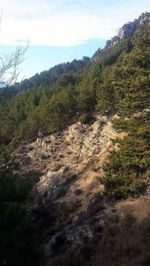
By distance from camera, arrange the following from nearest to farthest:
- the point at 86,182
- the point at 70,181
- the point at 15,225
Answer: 1. the point at 15,225
2. the point at 86,182
3. the point at 70,181

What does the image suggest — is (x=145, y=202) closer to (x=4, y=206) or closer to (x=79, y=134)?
(x=4, y=206)

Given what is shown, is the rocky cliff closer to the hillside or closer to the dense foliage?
the hillside

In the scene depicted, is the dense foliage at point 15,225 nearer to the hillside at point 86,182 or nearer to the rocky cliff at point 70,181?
the hillside at point 86,182

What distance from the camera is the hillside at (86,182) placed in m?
20.7

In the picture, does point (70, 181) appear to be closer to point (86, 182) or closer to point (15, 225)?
point (86, 182)

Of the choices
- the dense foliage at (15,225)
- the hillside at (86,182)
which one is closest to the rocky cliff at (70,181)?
the hillside at (86,182)

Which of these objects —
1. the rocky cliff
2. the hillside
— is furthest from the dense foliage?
the rocky cliff

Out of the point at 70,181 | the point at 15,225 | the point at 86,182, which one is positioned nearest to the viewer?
the point at 15,225

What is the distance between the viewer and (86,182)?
4184 centimetres

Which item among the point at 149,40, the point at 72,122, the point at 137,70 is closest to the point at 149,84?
the point at 137,70

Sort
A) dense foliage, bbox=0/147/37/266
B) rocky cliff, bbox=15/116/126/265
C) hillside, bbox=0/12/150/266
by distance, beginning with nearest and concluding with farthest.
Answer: dense foliage, bbox=0/147/37/266 → hillside, bbox=0/12/150/266 → rocky cliff, bbox=15/116/126/265

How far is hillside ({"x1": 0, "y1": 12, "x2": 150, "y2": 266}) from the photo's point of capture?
814 inches

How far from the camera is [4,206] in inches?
754

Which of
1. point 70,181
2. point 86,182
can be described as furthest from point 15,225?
point 70,181
